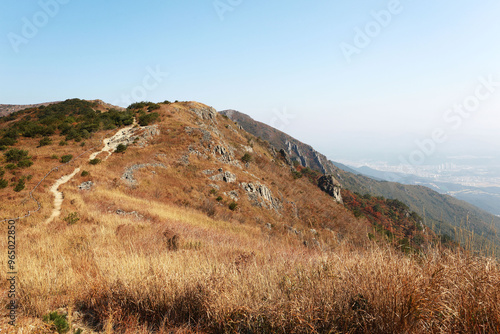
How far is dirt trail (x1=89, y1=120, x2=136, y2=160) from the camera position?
28.2 metres

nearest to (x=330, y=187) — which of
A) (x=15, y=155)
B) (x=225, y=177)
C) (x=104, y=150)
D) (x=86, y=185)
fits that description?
(x=225, y=177)

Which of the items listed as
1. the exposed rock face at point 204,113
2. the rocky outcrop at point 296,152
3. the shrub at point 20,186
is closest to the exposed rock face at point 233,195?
the shrub at point 20,186

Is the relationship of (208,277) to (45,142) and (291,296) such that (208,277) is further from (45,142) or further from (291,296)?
(45,142)

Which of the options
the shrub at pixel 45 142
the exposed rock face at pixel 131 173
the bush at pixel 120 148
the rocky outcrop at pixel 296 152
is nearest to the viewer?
the exposed rock face at pixel 131 173

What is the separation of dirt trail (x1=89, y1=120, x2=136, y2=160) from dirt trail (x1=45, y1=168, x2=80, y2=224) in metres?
6.89

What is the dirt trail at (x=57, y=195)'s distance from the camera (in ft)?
40.1

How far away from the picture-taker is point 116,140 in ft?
105

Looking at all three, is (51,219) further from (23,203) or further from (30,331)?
(30,331)

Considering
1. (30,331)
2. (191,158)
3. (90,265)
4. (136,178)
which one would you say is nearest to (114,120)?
(191,158)

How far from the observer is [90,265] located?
17.9ft

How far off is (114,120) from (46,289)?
4266cm

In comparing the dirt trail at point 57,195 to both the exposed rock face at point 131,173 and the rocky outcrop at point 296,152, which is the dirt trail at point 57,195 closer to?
the exposed rock face at point 131,173

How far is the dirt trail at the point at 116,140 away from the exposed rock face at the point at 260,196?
1916cm

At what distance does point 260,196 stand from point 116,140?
24.1 meters
